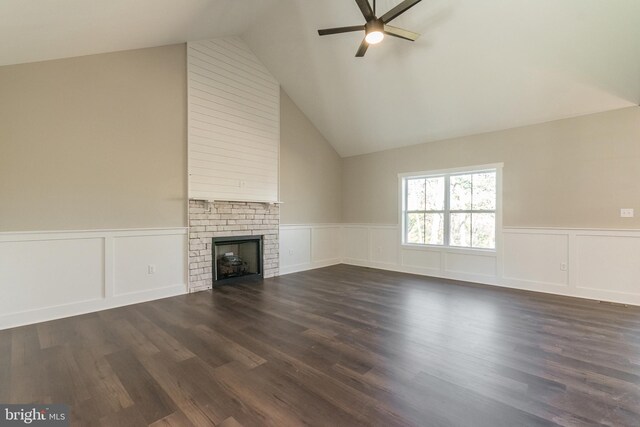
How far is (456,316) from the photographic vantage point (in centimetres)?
343

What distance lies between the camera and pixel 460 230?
18.0 feet

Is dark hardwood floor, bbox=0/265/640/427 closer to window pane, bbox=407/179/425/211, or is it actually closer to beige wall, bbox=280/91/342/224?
window pane, bbox=407/179/425/211

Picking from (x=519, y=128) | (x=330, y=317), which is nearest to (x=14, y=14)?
(x=330, y=317)

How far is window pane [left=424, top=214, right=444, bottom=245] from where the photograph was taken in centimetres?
573

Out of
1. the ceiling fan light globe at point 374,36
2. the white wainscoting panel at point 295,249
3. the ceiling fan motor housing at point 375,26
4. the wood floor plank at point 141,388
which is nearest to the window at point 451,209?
the white wainscoting panel at point 295,249

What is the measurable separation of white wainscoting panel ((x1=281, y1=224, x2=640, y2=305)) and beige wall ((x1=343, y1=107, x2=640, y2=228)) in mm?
216

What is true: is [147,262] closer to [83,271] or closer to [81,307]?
[83,271]

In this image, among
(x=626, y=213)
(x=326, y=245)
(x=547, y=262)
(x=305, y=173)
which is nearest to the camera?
(x=626, y=213)

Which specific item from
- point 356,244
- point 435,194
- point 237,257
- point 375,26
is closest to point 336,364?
point 375,26

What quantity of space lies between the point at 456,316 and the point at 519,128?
3338 mm

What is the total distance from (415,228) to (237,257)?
3.64 meters

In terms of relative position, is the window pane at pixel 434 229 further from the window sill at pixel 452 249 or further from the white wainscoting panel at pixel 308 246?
the white wainscoting panel at pixel 308 246

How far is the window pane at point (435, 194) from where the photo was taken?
573 cm

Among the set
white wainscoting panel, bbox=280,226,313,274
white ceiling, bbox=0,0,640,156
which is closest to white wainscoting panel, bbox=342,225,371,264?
white wainscoting panel, bbox=280,226,313,274
